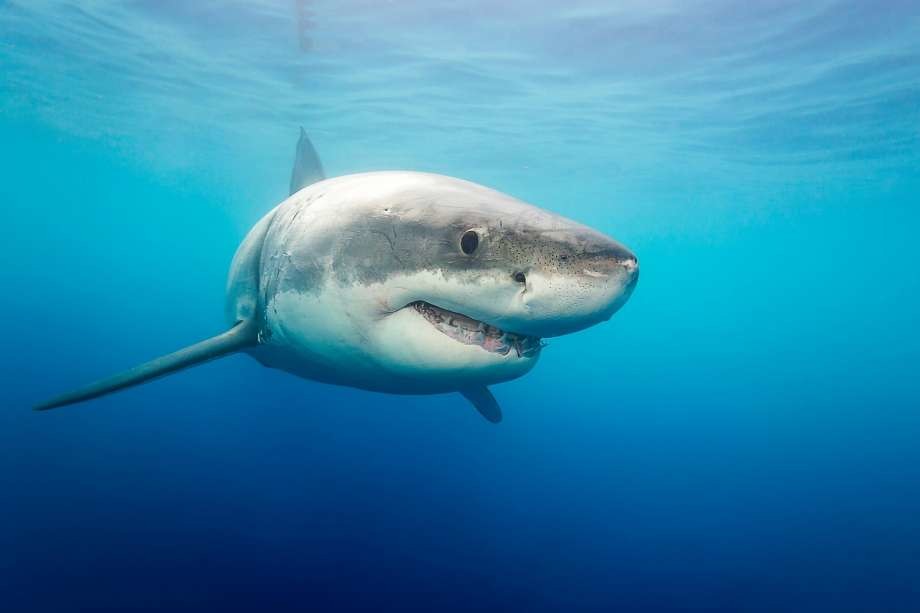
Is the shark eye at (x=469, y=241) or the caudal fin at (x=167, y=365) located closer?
the shark eye at (x=469, y=241)

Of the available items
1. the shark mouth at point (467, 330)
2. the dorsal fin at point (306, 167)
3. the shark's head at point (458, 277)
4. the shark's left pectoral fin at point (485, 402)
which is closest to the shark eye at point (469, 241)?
the shark's head at point (458, 277)

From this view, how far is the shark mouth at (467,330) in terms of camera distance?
2.55 m

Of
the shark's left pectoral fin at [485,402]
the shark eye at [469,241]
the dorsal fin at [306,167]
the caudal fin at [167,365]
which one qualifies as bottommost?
the caudal fin at [167,365]

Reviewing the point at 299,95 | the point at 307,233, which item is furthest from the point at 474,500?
the point at 299,95

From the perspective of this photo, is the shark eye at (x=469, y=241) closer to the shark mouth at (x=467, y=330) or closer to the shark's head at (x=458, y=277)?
the shark's head at (x=458, y=277)

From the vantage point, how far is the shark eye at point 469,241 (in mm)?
2320

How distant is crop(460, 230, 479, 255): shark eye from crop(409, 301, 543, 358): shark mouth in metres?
0.34

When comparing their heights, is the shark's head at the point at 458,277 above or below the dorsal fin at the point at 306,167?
below

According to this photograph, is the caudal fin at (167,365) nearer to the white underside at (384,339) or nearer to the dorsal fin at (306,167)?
the white underside at (384,339)

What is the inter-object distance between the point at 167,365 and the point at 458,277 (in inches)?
93.7

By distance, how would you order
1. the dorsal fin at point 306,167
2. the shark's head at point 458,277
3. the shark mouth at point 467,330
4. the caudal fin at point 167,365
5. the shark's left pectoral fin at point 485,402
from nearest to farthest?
the shark's head at point 458,277 < the shark mouth at point 467,330 < the caudal fin at point 167,365 < the shark's left pectoral fin at point 485,402 < the dorsal fin at point 306,167

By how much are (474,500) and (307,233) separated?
32.9 ft

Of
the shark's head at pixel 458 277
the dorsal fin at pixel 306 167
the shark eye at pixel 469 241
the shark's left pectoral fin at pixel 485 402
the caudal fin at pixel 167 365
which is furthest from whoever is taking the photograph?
the dorsal fin at pixel 306 167

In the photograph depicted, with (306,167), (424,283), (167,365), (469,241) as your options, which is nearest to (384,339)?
(424,283)
